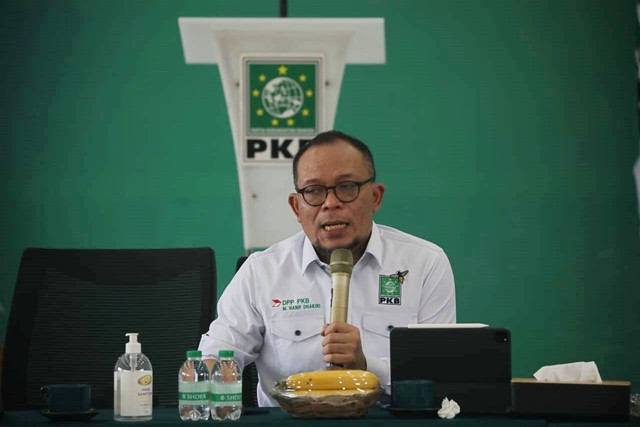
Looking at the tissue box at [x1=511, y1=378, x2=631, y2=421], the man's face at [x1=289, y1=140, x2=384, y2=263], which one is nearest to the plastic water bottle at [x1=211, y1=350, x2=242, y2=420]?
the tissue box at [x1=511, y1=378, x2=631, y2=421]

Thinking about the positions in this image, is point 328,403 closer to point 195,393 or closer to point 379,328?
point 195,393

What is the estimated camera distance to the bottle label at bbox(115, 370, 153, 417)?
5.77 feet

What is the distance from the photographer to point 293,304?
2559mm

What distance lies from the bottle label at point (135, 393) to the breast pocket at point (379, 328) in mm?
849

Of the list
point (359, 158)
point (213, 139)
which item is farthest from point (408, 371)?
point (213, 139)

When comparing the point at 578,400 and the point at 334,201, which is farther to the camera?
the point at 334,201

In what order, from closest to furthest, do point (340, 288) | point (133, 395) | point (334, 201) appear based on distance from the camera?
point (133, 395), point (340, 288), point (334, 201)

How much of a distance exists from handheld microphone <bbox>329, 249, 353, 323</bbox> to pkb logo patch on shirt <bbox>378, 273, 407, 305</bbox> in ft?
1.86

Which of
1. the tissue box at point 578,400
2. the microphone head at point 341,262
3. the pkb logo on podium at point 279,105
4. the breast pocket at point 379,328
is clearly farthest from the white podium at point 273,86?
the tissue box at point 578,400

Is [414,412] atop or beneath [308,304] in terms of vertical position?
beneath

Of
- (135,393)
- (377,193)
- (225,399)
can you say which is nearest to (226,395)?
(225,399)

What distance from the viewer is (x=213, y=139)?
11.7 feet

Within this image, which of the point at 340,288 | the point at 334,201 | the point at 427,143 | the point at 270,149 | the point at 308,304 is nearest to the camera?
the point at 340,288

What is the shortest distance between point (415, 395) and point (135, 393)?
0.51m
